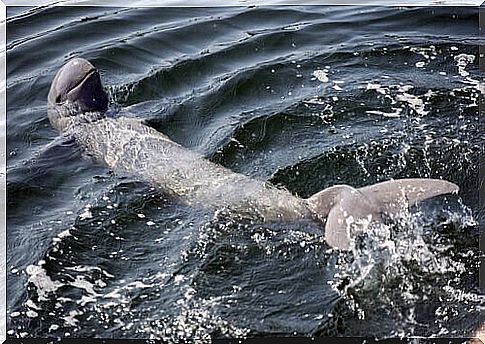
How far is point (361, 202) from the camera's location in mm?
6699

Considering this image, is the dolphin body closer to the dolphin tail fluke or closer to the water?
the dolphin tail fluke

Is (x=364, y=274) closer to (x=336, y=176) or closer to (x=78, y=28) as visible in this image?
(x=336, y=176)

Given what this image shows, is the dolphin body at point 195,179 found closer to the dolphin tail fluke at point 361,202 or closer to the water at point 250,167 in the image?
the dolphin tail fluke at point 361,202

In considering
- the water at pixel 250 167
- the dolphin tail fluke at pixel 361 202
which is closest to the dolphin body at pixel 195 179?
the dolphin tail fluke at pixel 361 202

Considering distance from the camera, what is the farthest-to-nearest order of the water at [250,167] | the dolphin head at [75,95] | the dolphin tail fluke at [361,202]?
1. the dolphin head at [75,95]
2. the dolphin tail fluke at [361,202]
3. the water at [250,167]

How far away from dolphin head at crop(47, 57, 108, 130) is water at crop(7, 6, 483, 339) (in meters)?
0.28

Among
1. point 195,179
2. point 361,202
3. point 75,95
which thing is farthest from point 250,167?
point 75,95

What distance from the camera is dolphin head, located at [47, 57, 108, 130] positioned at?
878 cm

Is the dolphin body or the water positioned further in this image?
the dolphin body

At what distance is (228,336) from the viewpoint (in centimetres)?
586

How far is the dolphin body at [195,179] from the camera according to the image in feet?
22.1

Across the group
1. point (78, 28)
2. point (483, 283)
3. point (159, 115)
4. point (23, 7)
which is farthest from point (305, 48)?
point (483, 283)

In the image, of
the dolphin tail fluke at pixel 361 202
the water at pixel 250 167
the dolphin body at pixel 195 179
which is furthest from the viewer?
the dolphin body at pixel 195 179

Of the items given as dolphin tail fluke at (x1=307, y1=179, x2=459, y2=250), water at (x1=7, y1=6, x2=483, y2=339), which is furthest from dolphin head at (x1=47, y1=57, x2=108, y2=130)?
dolphin tail fluke at (x1=307, y1=179, x2=459, y2=250)
